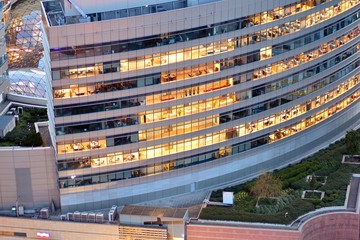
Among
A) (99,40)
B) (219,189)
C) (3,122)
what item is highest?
(99,40)

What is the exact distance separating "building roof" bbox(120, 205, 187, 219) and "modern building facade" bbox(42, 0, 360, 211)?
188 inches

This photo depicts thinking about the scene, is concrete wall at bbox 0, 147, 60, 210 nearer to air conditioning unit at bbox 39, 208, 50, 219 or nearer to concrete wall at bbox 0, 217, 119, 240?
air conditioning unit at bbox 39, 208, 50, 219

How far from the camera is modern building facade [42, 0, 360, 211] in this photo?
118 metres

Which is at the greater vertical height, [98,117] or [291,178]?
[98,117]

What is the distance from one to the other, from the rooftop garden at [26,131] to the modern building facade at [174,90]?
4.42 m

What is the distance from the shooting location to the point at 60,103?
118 metres

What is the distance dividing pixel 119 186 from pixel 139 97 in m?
12.7

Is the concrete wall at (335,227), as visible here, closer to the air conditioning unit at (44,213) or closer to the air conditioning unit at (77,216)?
the air conditioning unit at (77,216)

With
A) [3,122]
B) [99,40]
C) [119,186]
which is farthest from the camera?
[3,122]

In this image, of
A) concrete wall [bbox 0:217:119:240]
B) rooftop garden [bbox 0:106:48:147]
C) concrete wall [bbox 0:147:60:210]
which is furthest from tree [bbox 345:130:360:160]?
rooftop garden [bbox 0:106:48:147]

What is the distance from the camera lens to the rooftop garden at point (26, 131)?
126975 mm

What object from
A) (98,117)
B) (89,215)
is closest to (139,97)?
(98,117)

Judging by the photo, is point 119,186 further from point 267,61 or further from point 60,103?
point 267,61

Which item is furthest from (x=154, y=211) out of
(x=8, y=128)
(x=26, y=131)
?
(x=8, y=128)
